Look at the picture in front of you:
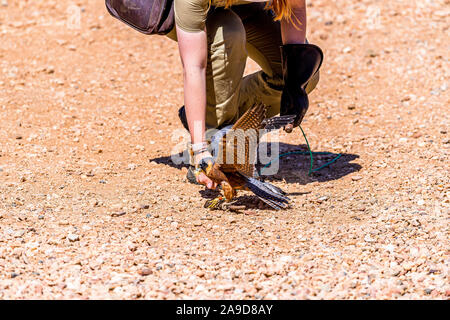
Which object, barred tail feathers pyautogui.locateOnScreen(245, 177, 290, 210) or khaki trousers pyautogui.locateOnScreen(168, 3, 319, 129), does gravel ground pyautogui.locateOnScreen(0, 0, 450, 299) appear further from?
khaki trousers pyautogui.locateOnScreen(168, 3, 319, 129)

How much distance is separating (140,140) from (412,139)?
76.5 inches

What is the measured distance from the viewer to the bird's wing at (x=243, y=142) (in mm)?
A: 2982

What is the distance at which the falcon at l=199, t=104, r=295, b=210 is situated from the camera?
299cm

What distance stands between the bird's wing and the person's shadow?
0.47 meters

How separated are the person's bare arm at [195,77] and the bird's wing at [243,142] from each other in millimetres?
197

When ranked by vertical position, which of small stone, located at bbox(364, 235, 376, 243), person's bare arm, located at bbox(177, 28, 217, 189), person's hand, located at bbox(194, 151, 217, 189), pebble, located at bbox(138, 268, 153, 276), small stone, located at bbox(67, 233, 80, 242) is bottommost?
small stone, located at bbox(67, 233, 80, 242)

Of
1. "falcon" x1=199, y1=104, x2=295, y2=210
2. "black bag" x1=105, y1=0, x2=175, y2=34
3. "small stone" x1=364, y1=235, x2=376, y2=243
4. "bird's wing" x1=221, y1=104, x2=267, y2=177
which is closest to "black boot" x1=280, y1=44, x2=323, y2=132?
"falcon" x1=199, y1=104, x2=295, y2=210

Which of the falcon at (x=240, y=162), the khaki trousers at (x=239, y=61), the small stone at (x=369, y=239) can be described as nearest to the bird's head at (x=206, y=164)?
the falcon at (x=240, y=162)

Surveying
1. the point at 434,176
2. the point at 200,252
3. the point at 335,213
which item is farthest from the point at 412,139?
the point at 200,252

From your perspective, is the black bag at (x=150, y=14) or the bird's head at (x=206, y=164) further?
the black bag at (x=150, y=14)

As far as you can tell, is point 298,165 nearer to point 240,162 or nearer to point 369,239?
point 240,162

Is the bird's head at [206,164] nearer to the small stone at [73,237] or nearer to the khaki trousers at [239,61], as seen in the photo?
the khaki trousers at [239,61]

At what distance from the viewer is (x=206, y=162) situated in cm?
304

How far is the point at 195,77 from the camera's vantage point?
312cm
